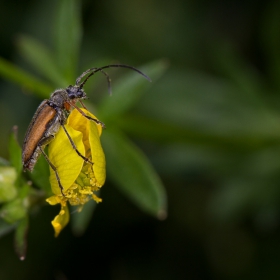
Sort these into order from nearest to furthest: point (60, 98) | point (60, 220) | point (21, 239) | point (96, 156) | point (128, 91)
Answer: point (96, 156), point (60, 220), point (60, 98), point (21, 239), point (128, 91)

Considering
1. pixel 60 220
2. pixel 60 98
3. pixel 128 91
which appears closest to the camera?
pixel 60 220

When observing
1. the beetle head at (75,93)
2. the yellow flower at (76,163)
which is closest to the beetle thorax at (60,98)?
the beetle head at (75,93)

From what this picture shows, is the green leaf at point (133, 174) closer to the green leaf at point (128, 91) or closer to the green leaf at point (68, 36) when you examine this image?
the green leaf at point (128, 91)

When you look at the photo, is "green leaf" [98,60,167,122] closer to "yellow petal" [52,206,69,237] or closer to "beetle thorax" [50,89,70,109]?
"beetle thorax" [50,89,70,109]

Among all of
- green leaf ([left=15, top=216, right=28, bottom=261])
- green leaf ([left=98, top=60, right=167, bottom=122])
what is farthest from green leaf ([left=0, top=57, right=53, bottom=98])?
green leaf ([left=15, top=216, right=28, bottom=261])

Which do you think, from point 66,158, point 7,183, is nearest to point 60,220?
point 66,158

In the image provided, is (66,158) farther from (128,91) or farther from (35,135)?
(128,91)

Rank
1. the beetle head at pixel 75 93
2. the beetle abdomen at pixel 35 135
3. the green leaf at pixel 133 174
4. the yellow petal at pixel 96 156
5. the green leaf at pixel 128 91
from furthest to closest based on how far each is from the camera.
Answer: the green leaf at pixel 128 91, the green leaf at pixel 133 174, the beetle head at pixel 75 93, the beetle abdomen at pixel 35 135, the yellow petal at pixel 96 156

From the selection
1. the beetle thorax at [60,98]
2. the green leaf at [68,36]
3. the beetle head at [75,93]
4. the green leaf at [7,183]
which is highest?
the green leaf at [68,36]
